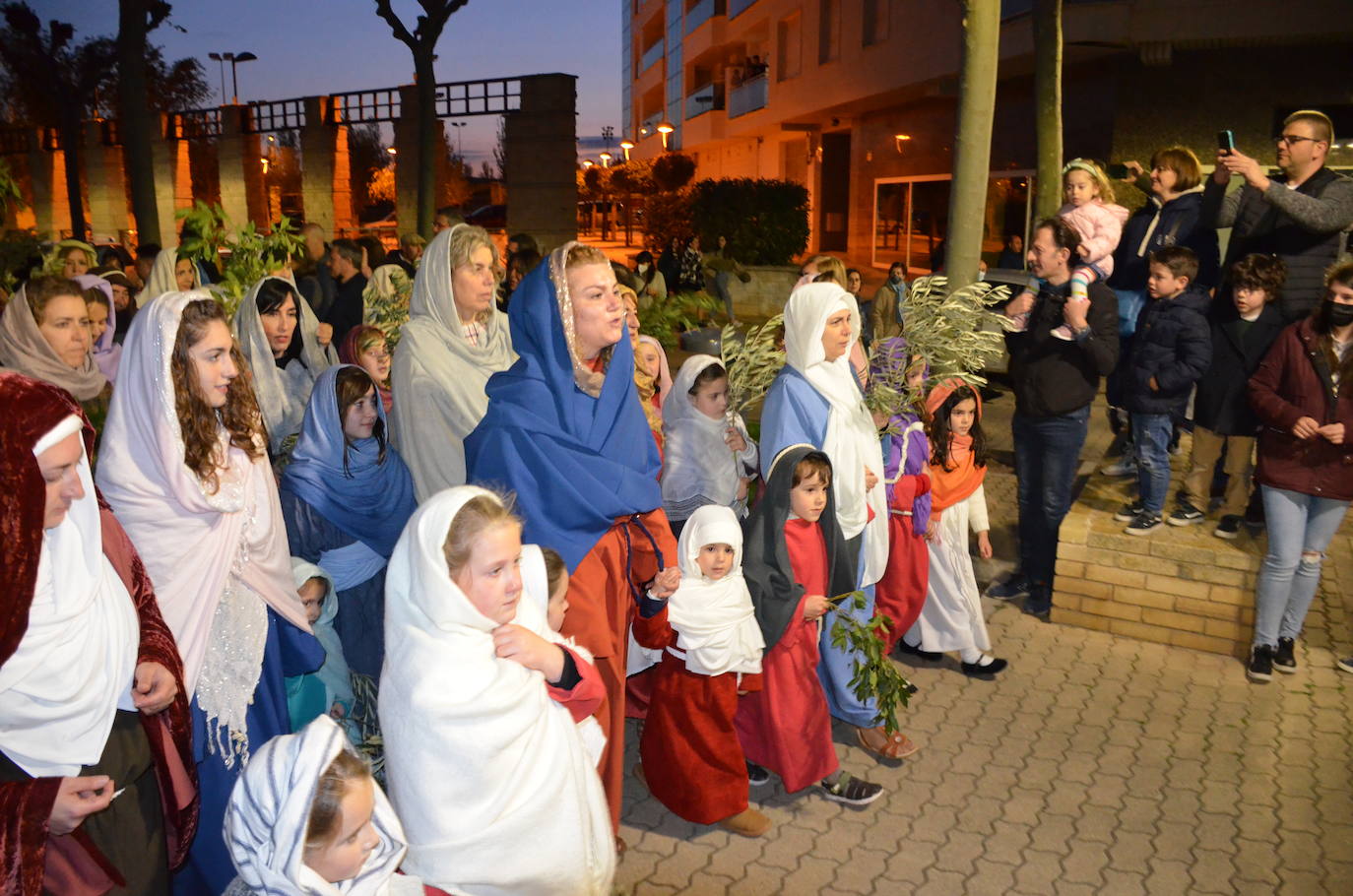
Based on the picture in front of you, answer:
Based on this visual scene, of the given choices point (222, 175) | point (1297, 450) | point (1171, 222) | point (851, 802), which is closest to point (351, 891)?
point (851, 802)


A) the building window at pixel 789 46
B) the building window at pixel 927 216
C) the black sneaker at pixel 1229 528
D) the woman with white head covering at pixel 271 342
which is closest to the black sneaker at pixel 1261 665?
the black sneaker at pixel 1229 528

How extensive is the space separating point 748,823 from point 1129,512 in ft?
11.6

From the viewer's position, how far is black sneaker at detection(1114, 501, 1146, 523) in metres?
6.48

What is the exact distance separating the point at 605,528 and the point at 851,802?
5.93 ft

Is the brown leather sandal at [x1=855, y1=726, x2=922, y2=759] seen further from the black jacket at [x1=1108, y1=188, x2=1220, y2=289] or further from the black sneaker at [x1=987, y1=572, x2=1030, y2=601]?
the black jacket at [x1=1108, y1=188, x2=1220, y2=289]

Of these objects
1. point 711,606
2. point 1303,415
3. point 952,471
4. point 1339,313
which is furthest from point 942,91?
point 711,606

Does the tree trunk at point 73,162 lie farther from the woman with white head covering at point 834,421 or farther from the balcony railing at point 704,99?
the woman with white head covering at point 834,421

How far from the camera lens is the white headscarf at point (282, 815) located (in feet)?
7.64

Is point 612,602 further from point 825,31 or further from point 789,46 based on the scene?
point 789,46

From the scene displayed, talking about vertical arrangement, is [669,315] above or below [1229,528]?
above

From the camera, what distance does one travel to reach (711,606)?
13.8 ft

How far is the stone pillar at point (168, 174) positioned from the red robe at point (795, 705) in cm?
2964

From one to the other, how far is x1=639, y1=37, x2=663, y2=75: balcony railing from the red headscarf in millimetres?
54523

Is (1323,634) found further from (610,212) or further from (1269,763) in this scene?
(610,212)
